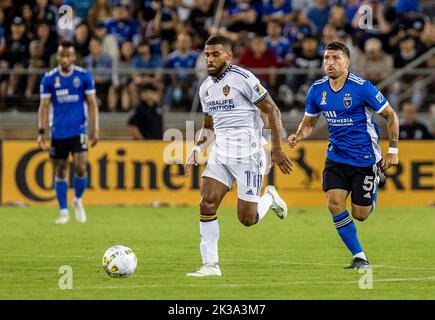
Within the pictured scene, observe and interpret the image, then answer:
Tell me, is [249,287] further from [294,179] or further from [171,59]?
[171,59]

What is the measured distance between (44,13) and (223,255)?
500 inches

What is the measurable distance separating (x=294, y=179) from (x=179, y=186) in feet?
7.32

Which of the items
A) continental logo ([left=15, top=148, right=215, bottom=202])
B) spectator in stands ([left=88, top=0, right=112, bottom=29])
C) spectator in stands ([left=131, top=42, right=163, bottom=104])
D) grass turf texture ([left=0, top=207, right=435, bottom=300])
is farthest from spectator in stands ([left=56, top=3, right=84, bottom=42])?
grass turf texture ([left=0, top=207, right=435, bottom=300])

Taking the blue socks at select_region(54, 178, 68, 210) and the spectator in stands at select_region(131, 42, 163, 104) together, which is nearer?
the blue socks at select_region(54, 178, 68, 210)

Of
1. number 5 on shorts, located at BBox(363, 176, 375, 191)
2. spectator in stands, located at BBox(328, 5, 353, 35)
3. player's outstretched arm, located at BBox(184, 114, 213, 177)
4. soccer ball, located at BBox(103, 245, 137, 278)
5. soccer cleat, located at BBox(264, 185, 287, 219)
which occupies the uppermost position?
spectator in stands, located at BBox(328, 5, 353, 35)

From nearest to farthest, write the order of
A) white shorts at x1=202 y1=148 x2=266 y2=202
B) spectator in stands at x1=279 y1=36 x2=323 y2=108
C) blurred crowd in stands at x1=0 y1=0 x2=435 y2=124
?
1. white shorts at x1=202 y1=148 x2=266 y2=202
2. spectator in stands at x1=279 y1=36 x2=323 y2=108
3. blurred crowd in stands at x1=0 y1=0 x2=435 y2=124

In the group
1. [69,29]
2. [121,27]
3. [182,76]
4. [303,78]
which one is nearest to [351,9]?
[303,78]

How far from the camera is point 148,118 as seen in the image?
21.8 m

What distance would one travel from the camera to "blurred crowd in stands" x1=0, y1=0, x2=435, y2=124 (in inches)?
905

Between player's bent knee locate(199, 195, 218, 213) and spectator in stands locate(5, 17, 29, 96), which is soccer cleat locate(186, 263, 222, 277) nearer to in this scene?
player's bent knee locate(199, 195, 218, 213)

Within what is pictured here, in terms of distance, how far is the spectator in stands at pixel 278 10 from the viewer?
24.4 m

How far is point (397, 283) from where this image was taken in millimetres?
10281

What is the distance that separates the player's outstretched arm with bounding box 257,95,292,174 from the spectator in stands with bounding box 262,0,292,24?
1344 cm
